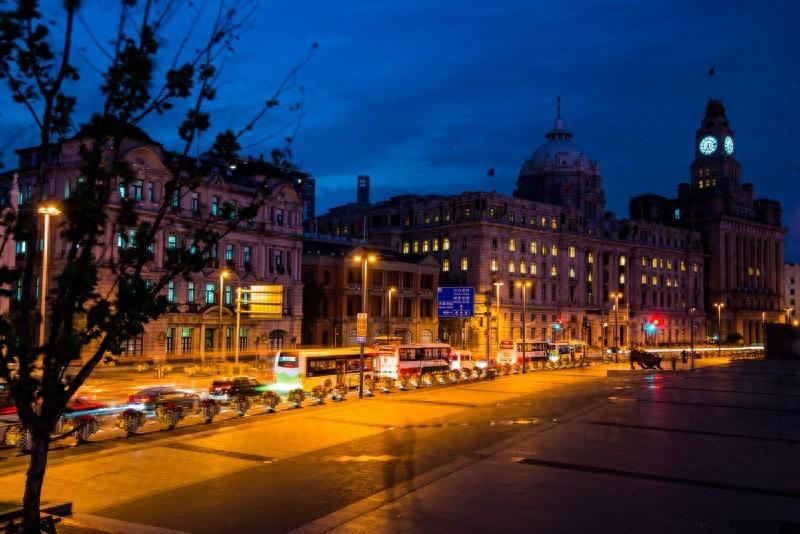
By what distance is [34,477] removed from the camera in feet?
40.0

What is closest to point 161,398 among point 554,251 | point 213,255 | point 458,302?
point 213,255

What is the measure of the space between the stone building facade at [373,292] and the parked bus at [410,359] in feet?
85.5

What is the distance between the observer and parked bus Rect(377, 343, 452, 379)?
55.8 m

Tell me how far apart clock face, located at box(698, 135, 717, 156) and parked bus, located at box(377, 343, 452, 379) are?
134845 mm

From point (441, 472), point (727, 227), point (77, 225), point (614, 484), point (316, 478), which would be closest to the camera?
point (77, 225)

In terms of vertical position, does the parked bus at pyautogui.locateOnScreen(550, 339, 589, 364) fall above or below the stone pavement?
above

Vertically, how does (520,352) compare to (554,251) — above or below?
below

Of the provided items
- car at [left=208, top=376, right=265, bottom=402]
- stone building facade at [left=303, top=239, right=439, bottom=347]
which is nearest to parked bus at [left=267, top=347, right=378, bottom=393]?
car at [left=208, top=376, right=265, bottom=402]

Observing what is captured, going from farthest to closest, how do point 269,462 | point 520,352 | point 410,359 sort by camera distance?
point 520,352
point 410,359
point 269,462

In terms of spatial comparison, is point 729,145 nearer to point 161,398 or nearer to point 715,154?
point 715,154

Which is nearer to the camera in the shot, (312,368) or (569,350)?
(312,368)

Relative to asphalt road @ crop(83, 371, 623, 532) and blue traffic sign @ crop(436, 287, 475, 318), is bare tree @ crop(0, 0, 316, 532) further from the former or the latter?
blue traffic sign @ crop(436, 287, 475, 318)

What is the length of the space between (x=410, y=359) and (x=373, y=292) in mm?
37710

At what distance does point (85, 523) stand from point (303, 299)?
7097 cm
